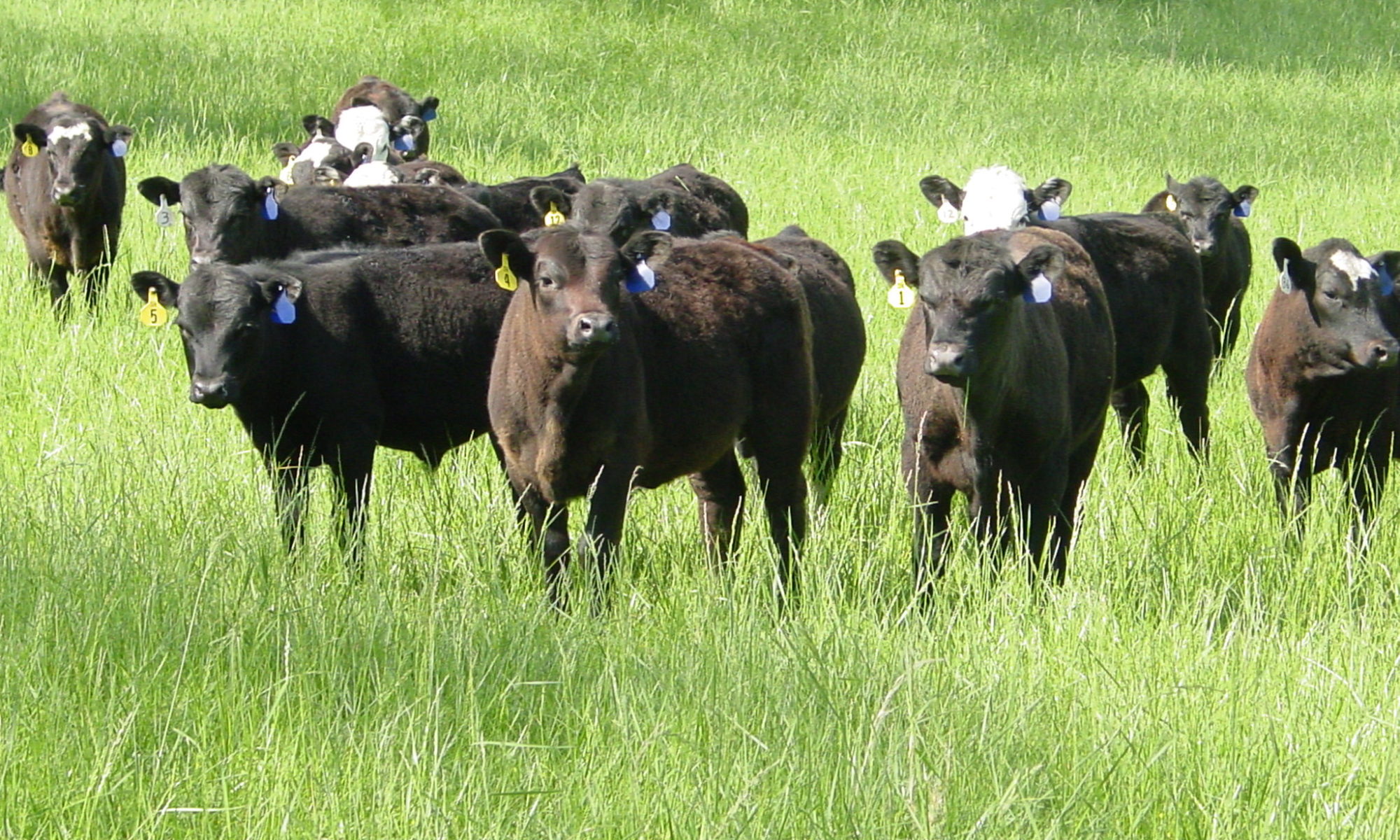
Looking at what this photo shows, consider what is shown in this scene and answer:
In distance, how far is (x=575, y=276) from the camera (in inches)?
240

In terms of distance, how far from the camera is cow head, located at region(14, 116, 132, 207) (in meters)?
10.9

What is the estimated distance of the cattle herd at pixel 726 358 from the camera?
6184 millimetres

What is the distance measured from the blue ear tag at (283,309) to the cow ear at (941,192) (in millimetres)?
4519

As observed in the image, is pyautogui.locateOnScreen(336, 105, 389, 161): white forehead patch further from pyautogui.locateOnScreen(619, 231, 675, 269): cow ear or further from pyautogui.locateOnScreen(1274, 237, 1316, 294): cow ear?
pyautogui.locateOnScreen(1274, 237, 1316, 294): cow ear

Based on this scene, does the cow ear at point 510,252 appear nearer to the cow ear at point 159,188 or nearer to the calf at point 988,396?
the calf at point 988,396

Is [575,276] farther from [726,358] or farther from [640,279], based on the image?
[726,358]

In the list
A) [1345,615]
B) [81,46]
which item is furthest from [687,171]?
[81,46]

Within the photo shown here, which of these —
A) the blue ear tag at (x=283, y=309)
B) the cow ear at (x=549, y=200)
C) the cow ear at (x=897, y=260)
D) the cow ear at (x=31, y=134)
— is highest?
the cow ear at (x=897, y=260)

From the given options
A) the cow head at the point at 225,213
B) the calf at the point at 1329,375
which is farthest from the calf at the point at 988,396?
the cow head at the point at 225,213

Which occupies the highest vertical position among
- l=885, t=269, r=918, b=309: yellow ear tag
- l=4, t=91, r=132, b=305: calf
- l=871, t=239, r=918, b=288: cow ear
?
l=871, t=239, r=918, b=288: cow ear

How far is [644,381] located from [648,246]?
1.64 feet

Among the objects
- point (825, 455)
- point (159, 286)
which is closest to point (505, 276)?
point (159, 286)

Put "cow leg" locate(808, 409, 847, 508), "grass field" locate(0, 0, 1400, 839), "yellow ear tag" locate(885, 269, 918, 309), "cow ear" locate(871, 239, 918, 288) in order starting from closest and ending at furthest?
"grass field" locate(0, 0, 1400, 839) → "cow ear" locate(871, 239, 918, 288) → "yellow ear tag" locate(885, 269, 918, 309) → "cow leg" locate(808, 409, 847, 508)

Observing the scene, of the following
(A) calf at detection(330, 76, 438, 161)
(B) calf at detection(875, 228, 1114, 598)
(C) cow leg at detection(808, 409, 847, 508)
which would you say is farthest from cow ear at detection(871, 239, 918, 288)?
(A) calf at detection(330, 76, 438, 161)
